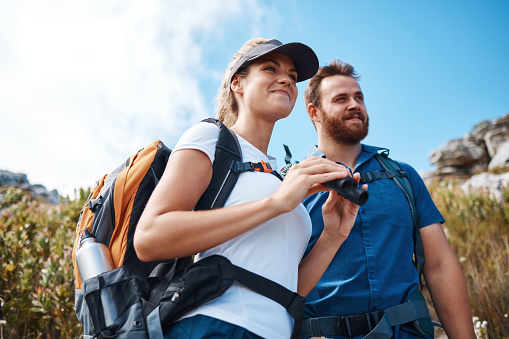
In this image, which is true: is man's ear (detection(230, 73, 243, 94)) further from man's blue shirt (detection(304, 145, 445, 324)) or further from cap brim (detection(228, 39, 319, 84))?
man's blue shirt (detection(304, 145, 445, 324))

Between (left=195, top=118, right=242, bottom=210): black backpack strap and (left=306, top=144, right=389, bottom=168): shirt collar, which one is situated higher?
(left=306, top=144, right=389, bottom=168): shirt collar

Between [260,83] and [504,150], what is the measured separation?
25.7 m

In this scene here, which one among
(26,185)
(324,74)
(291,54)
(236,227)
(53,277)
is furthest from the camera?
(26,185)

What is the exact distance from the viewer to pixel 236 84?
204cm

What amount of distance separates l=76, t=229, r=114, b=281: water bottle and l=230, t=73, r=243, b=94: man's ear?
99 cm

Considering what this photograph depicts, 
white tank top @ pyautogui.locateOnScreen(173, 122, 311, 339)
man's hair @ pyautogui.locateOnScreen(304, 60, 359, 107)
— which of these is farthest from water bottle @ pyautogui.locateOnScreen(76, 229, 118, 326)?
man's hair @ pyautogui.locateOnScreen(304, 60, 359, 107)

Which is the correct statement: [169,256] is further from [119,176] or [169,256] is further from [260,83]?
[260,83]

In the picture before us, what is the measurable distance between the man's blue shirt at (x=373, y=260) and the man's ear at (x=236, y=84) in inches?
42.6

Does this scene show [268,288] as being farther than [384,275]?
No

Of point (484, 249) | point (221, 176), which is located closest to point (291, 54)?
point (221, 176)

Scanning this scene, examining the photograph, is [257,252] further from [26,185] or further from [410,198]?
[26,185]

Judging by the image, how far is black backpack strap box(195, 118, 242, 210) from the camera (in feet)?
4.82

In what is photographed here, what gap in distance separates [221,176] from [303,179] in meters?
0.32

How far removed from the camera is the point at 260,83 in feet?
6.16
